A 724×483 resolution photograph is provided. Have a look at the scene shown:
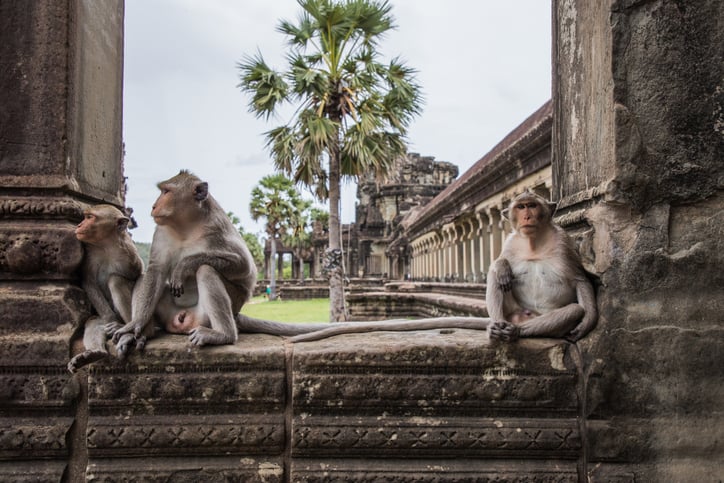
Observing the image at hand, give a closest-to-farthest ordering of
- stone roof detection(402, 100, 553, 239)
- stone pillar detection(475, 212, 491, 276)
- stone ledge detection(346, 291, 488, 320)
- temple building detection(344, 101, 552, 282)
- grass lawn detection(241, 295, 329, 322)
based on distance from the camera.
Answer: stone roof detection(402, 100, 553, 239) < temple building detection(344, 101, 552, 282) < stone ledge detection(346, 291, 488, 320) < stone pillar detection(475, 212, 491, 276) < grass lawn detection(241, 295, 329, 322)

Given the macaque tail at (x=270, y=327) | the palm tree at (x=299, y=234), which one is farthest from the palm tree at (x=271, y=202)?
the macaque tail at (x=270, y=327)

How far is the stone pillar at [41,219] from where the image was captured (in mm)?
2506

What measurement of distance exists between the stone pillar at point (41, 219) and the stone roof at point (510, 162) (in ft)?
22.1

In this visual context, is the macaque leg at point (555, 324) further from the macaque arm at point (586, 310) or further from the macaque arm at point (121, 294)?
the macaque arm at point (121, 294)

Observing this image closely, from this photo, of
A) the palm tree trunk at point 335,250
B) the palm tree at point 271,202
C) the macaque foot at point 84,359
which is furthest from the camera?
the palm tree at point 271,202

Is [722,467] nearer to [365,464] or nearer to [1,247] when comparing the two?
[365,464]

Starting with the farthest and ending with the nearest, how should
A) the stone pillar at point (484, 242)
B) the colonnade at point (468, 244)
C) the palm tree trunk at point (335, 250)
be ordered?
1. the stone pillar at point (484, 242)
2. the colonnade at point (468, 244)
3. the palm tree trunk at point (335, 250)

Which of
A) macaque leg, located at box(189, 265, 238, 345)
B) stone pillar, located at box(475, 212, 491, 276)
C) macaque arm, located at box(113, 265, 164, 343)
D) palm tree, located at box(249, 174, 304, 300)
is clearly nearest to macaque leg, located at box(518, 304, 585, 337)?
macaque leg, located at box(189, 265, 238, 345)

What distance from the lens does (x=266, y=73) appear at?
13781 mm

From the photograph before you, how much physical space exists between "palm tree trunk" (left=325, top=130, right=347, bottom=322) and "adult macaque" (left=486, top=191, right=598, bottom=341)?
37.3 feet

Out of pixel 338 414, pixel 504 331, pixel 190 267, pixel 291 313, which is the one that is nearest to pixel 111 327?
pixel 190 267

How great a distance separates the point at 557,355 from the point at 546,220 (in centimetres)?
71

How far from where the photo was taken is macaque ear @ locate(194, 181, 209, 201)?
8.97 ft

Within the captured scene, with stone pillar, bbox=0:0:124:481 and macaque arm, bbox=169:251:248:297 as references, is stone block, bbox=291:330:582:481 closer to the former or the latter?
macaque arm, bbox=169:251:248:297
